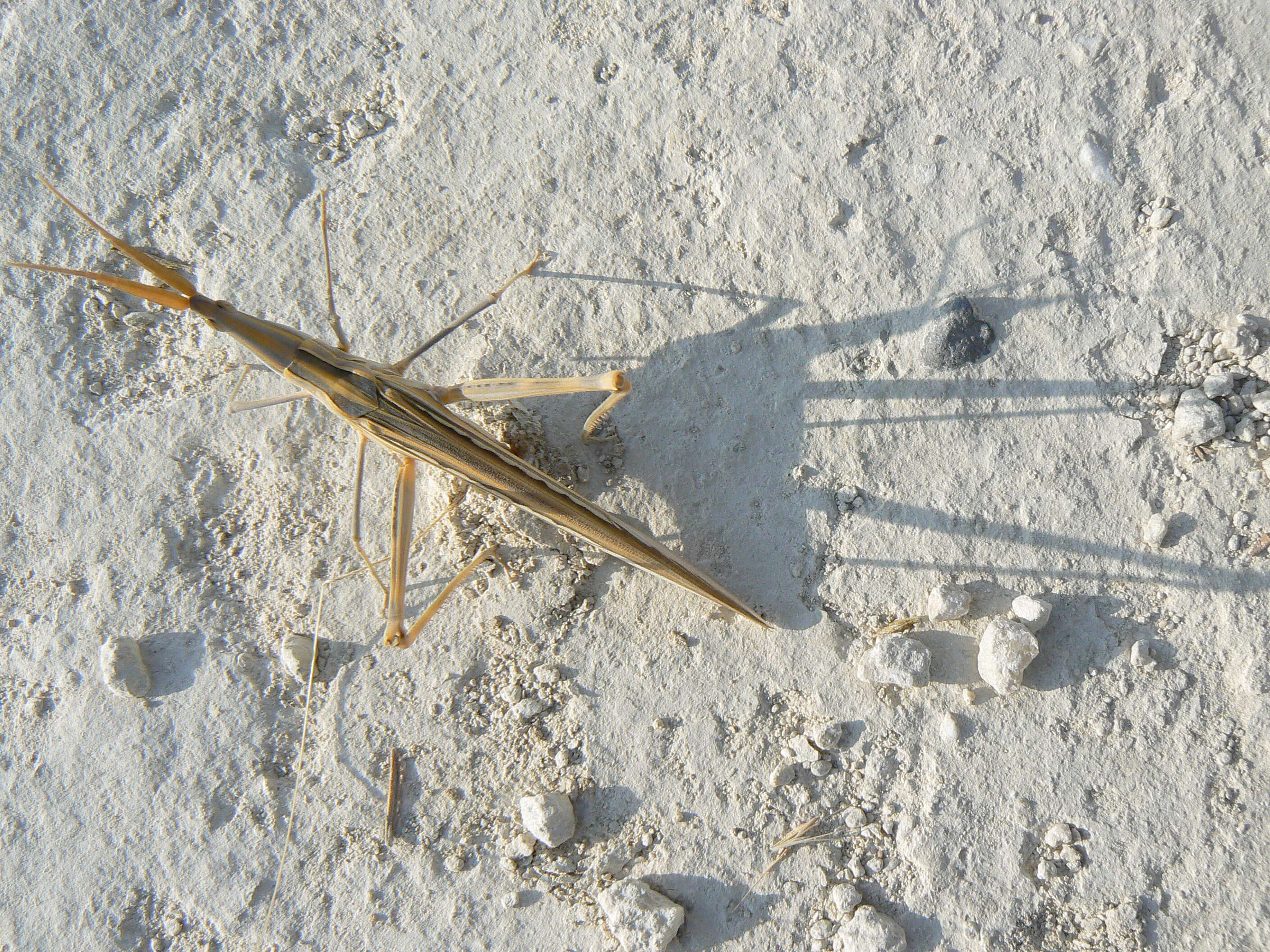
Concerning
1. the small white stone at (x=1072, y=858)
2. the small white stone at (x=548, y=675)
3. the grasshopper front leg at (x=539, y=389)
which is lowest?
the small white stone at (x=1072, y=858)

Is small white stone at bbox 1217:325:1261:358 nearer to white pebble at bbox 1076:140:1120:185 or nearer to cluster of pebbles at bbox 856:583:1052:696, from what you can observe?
white pebble at bbox 1076:140:1120:185

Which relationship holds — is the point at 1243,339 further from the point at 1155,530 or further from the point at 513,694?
the point at 513,694

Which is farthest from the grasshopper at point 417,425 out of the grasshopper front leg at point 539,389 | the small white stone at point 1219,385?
the small white stone at point 1219,385

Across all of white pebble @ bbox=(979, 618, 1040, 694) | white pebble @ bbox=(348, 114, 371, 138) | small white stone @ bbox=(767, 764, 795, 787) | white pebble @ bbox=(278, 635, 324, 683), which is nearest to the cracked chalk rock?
white pebble @ bbox=(979, 618, 1040, 694)

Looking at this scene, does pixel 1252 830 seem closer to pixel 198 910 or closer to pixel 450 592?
pixel 450 592

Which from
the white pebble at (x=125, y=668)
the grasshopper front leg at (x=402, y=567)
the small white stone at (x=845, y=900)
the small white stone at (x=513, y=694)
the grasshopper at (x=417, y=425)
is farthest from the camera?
the white pebble at (x=125, y=668)

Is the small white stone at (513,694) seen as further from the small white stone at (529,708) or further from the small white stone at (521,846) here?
the small white stone at (521,846)

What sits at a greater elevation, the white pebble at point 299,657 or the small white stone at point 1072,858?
the white pebble at point 299,657

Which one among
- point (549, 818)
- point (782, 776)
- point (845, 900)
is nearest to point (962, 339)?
point (782, 776)
